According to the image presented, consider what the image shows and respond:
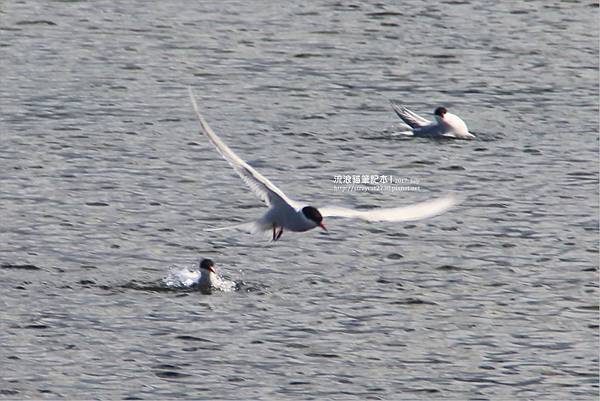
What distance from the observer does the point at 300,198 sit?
25.7 metres

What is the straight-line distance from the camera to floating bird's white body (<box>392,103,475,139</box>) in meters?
29.6

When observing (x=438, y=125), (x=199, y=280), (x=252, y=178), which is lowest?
(x=199, y=280)

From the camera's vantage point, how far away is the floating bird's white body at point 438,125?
29578mm

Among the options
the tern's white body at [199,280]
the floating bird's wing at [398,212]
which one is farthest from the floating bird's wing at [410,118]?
the floating bird's wing at [398,212]

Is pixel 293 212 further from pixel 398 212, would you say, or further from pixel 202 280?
pixel 202 280

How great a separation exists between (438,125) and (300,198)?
15.9 ft

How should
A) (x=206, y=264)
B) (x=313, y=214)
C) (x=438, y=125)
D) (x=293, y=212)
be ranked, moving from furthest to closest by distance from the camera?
1. (x=438, y=125)
2. (x=206, y=264)
3. (x=293, y=212)
4. (x=313, y=214)

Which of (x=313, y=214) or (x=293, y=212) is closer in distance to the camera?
(x=313, y=214)

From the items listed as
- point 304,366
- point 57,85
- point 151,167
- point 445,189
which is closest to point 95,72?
point 57,85

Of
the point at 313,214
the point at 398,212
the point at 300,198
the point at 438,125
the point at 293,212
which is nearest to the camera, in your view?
the point at 313,214

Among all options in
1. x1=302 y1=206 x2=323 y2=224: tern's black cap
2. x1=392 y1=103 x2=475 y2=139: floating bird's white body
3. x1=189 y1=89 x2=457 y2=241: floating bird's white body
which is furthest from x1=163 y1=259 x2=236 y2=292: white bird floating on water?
x1=392 y1=103 x2=475 y2=139: floating bird's white body

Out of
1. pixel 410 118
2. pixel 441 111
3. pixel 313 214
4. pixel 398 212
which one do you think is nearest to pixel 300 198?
pixel 410 118

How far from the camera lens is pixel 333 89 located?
33594mm

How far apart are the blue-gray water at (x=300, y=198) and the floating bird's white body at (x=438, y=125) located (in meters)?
0.22
